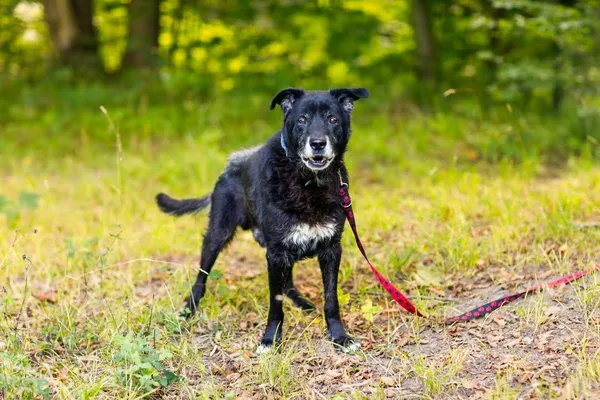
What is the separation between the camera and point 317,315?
474 cm

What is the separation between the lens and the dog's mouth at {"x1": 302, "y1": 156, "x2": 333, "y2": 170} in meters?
3.99

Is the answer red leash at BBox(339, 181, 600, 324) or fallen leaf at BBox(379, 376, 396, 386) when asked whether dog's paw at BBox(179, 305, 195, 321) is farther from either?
fallen leaf at BBox(379, 376, 396, 386)

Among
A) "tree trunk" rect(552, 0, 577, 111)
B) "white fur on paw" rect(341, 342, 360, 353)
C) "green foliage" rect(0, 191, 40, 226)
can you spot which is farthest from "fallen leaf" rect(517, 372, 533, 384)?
"tree trunk" rect(552, 0, 577, 111)

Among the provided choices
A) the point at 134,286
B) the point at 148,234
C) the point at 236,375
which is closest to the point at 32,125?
the point at 148,234

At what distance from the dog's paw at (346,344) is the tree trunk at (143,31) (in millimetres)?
10150

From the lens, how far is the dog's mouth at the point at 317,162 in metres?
3.99

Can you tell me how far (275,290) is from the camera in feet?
14.2

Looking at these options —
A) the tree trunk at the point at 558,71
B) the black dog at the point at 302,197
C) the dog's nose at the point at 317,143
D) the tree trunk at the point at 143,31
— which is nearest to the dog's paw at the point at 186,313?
the black dog at the point at 302,197

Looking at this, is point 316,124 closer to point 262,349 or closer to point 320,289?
point 262,349

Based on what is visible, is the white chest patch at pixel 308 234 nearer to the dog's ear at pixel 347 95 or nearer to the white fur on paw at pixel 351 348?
the white fur on paw at pixel 351 348

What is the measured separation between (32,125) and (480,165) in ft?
24.7

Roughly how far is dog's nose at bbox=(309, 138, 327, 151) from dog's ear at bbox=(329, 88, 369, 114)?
0.50 meters

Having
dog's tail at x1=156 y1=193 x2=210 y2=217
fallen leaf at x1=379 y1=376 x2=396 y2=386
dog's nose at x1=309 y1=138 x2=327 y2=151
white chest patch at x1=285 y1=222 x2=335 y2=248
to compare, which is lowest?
dog's tail at x1=156 y1=193 x2=210 y2=217

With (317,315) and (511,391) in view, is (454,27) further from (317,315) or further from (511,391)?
(511,391)
